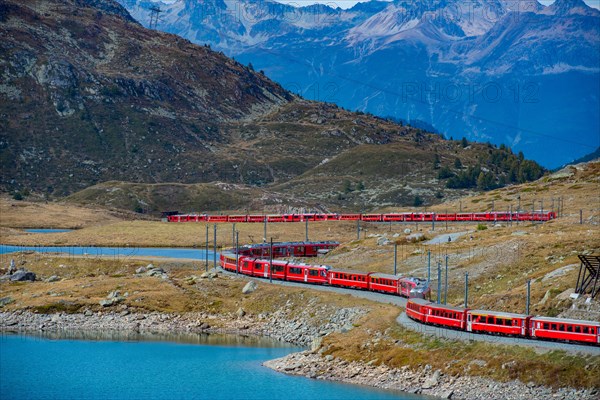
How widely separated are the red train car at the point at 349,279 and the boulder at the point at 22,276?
3951 centimetres

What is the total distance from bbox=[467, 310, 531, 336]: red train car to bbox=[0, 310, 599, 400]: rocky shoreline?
716 centimetres

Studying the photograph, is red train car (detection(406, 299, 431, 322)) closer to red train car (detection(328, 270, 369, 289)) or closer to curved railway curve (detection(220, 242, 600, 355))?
curved railway curve (detection(220, 242, 600, 355))

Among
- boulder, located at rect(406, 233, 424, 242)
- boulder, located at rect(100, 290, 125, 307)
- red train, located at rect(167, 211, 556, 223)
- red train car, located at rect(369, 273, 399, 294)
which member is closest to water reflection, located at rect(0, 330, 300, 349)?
boulder, located at rect(100, 290, 125, 307)

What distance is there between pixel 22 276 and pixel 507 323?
69.5 meters

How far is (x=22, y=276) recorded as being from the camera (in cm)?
11919

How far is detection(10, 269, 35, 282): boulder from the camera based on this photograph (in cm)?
11844

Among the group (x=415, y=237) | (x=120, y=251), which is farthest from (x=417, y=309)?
(x=120, y=251)

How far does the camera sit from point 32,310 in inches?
4021

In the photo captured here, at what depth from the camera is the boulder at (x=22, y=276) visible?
118m

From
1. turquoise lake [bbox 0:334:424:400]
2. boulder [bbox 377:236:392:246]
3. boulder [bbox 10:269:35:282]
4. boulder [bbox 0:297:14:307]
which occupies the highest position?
boulder [bbox 377:236:392:246]

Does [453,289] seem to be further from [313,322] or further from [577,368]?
[577,368]

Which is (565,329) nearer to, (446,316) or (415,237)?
(446,316)

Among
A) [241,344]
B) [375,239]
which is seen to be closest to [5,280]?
[241,344]

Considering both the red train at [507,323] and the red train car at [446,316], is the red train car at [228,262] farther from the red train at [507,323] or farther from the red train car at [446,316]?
the red train car at [446,316]
